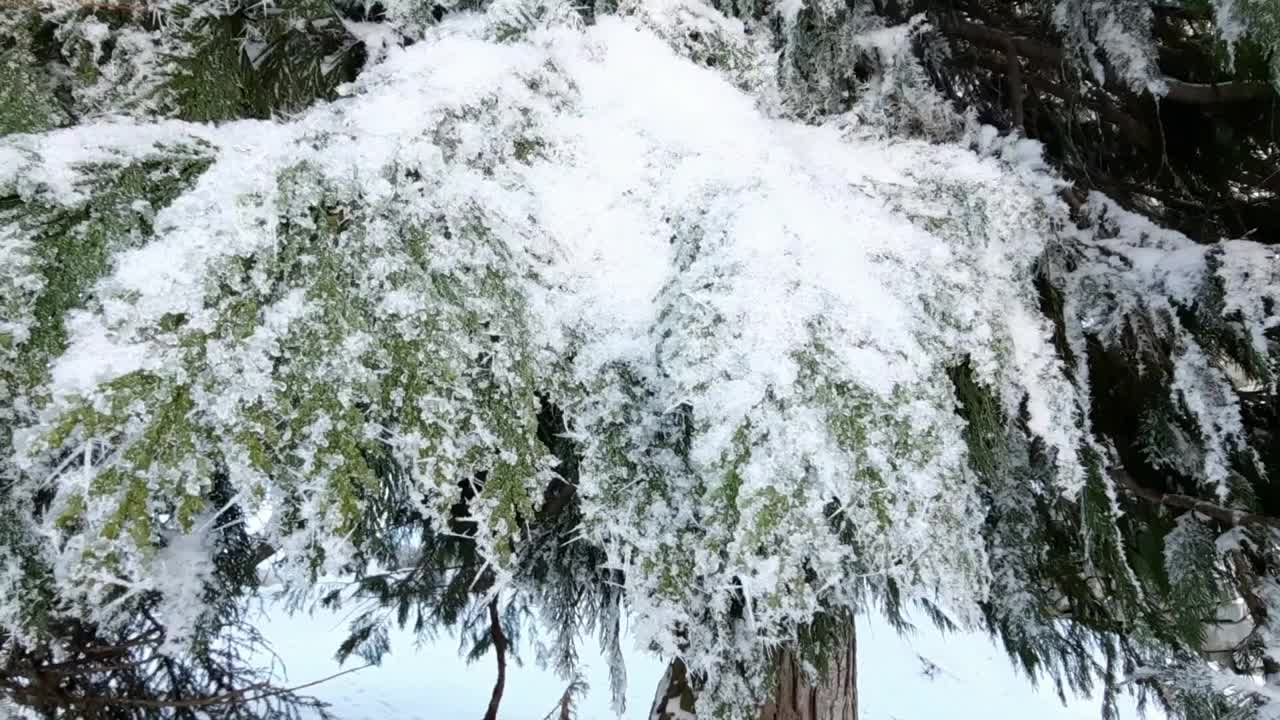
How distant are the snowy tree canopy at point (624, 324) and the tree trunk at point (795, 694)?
0.26m

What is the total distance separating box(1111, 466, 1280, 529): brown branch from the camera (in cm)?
115

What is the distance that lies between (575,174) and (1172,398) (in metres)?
1.01

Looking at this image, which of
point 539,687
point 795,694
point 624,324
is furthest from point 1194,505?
point 539,687

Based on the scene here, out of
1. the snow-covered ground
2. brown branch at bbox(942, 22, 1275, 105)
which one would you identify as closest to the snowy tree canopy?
brown branch at bbox(942, 22, 1275, 105)

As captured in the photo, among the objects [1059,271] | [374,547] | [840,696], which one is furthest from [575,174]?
[840,696]

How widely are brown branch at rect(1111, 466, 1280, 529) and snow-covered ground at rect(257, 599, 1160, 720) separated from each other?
3.44m

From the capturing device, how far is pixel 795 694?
56.4 inches

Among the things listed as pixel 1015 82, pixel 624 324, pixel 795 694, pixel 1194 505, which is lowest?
pixel 795 694

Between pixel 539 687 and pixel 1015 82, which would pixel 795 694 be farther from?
pixel 539 687

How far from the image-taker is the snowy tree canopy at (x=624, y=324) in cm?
63

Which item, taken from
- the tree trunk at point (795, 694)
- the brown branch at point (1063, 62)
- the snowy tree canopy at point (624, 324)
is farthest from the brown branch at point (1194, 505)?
the brown branch at point (1063, 62)

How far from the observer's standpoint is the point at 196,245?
0.62 metres

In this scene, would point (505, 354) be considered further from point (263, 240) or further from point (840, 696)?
point (840, 696)

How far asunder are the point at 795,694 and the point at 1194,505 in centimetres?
78
